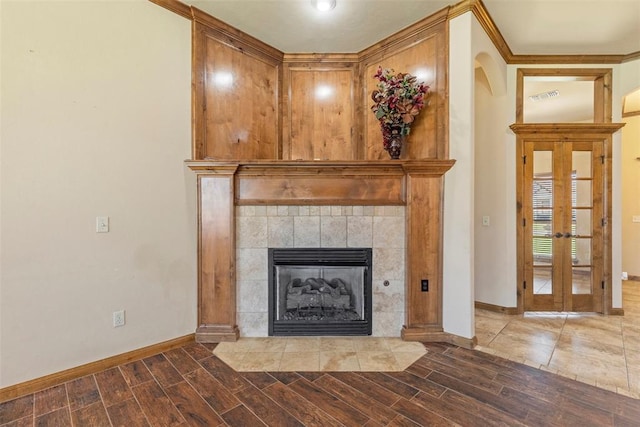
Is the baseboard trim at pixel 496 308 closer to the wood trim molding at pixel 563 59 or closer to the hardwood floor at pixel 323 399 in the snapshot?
the hardwood floor at pixel 323 399

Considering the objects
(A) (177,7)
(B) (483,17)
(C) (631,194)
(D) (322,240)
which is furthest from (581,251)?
(A) (177,7)

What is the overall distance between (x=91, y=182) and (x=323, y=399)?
2.24 metres

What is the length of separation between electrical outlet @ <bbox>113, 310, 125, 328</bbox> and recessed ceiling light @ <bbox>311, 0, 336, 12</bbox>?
117 inches

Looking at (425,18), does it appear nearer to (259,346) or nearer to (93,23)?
(93,23)

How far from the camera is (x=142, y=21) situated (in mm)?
2299

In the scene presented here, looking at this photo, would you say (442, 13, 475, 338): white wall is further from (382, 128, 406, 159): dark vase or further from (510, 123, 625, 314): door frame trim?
(510, 123, 625, 314): door frame trim

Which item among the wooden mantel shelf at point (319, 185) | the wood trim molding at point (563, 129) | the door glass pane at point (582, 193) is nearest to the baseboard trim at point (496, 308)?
Result: the door glass pane at point (582, 193)

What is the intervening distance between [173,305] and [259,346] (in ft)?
2.74

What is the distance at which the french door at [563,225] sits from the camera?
10.7 ft

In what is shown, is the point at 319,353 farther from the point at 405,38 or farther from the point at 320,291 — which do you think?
the point at 405,38

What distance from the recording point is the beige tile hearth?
7.18 feet

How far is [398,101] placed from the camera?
2.51 metres

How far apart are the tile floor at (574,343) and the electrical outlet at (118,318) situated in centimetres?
297

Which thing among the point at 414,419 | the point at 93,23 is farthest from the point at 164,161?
the point at 414,419
